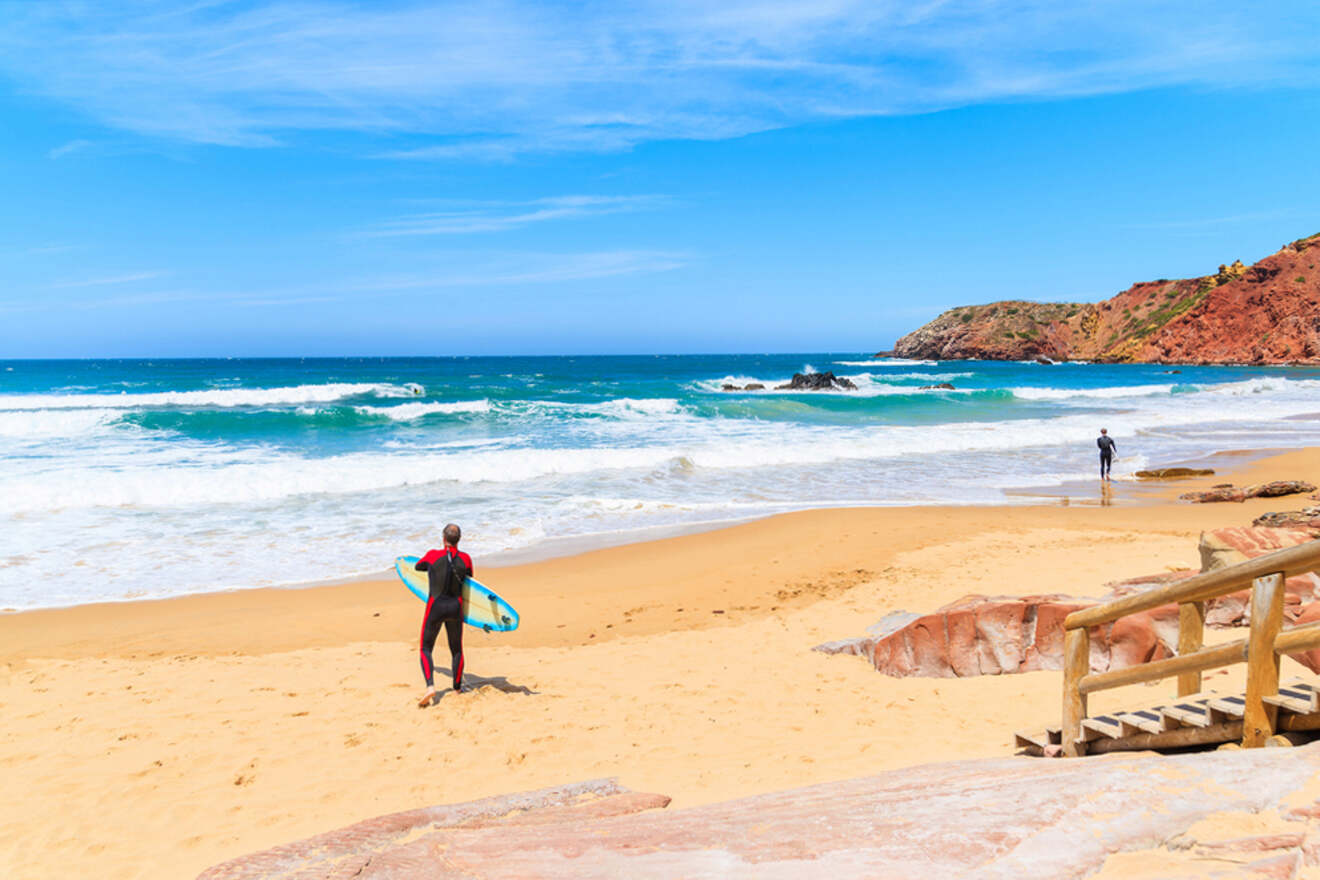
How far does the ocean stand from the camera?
12.3m

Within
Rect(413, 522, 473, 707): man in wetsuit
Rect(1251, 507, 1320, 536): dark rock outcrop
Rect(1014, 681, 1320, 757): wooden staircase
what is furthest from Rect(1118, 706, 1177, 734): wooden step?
Rect(1251, 507, 1320, 536): dark rock outcrop

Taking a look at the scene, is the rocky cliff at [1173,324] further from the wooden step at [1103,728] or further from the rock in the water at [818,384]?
the wooden step at [1103,728]

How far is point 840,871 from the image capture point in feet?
8.11

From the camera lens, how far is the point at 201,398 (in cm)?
4700

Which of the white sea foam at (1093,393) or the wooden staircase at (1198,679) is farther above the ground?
the white sea foam at (1093,393)

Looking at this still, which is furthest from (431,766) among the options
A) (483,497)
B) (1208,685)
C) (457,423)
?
(457,423)

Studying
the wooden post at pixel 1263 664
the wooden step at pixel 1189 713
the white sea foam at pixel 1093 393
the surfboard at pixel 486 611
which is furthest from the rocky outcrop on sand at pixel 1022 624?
the white sea foam at pixel 1093 393

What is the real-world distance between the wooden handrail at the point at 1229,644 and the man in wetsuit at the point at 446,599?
455 cm

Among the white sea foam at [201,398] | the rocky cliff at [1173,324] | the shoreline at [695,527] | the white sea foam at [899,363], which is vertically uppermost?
the rocky cliff at [1173,324]

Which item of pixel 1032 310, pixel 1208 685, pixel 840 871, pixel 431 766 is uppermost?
pixel 1032 310

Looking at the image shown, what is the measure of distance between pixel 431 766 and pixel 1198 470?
759 inches

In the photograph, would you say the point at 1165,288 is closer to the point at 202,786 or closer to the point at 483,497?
the point at 483,497

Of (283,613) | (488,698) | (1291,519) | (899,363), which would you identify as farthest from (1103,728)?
(899,363)

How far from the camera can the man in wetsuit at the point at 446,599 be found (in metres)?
6.60
